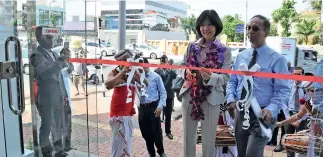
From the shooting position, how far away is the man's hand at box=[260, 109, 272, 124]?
206 centimetres

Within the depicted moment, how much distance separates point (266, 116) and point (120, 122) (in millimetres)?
1594

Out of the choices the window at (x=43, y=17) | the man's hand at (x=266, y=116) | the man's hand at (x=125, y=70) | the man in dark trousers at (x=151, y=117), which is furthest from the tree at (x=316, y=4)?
the man in dark trousers at (x=151, y=117)

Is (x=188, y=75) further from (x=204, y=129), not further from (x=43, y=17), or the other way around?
(x=43, y=17)

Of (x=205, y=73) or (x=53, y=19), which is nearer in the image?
(x=53, y=19)

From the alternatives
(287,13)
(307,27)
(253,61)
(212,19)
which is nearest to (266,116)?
(253,61)

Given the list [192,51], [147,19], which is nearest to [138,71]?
[192,51]

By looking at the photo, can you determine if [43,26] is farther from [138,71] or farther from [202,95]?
[138,71]

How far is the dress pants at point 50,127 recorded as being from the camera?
1365 mm

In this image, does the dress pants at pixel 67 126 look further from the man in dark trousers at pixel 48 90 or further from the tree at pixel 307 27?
the tree at pixel 307 27

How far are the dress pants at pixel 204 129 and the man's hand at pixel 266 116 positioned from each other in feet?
1.35

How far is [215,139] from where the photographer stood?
8.22ft

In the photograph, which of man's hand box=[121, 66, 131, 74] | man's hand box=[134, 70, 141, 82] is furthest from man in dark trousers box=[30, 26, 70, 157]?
man's hand box=[134, 70, 141, 82]

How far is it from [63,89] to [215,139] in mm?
1493

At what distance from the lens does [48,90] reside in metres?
1.36
